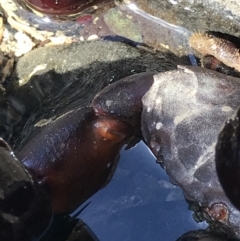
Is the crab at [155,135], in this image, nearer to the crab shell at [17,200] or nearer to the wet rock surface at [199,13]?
the crab shell at [17,200]

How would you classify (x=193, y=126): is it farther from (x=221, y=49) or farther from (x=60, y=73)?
(x=60, y=73)

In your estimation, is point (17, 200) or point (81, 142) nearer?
point (17, 200)

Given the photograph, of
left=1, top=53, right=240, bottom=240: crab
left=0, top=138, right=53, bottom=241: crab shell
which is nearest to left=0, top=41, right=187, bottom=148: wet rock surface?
left=1, top=53, right=240, bottom=240: crab

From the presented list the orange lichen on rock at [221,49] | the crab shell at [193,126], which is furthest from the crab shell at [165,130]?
the orange lichen on rock at [221,49]

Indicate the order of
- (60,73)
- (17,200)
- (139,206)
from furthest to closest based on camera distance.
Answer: (60,73) < (139,206) < (17,200)

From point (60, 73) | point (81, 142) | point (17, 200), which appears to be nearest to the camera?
point (17, 200)

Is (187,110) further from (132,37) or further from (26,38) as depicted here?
(26,38)

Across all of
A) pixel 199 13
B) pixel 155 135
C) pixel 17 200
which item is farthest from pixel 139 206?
pixel 199 13

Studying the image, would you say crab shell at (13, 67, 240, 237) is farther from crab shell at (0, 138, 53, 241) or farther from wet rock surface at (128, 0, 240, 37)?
wet rock surface at (128, 0, 240, 37)

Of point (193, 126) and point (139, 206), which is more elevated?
point (193, 126)
